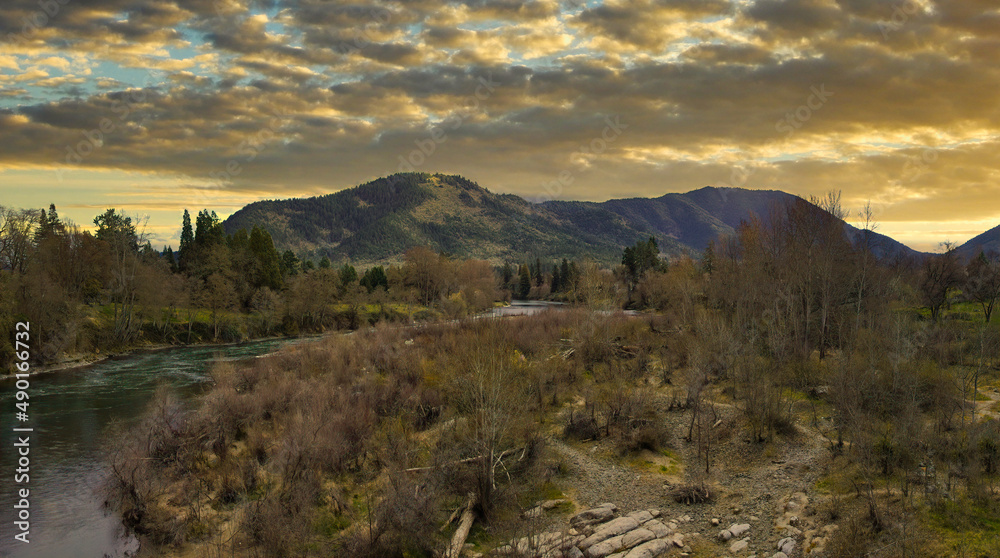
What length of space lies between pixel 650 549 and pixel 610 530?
1510 mm

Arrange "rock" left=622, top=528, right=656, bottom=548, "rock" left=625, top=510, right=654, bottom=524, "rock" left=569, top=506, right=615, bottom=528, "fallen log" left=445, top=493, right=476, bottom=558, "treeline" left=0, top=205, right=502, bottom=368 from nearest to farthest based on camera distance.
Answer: "rock" left=622, top=528, right=656, bottom=548 → "fallen log" left=445, top=493, right=476, bottom=558 → "rock" left=625, top=510, right=654, bottom=524 → "rock" left=569, top=506, right=615, bottom=528 → "treeline" left=0, top=205, right=502, bottom=368

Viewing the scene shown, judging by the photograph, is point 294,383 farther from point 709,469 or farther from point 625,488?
point 709,469

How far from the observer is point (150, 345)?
203 ft

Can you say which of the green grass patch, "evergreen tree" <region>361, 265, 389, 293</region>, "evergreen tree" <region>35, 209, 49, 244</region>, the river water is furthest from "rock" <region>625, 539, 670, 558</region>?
"evergreen tree" <region>361, 265, 389, 293</region>

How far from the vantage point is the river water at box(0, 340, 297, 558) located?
16.6 meters

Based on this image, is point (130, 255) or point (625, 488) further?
point (130, 255)

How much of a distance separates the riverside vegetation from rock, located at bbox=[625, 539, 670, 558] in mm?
129

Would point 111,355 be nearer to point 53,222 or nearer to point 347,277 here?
point 53,222

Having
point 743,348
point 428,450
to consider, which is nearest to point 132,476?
point 428,450

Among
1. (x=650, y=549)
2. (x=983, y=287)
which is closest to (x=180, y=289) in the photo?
(x=650, y=549)

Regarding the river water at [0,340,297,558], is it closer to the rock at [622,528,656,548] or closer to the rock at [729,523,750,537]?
the rock at [622,528,656,548]

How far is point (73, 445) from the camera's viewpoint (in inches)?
990

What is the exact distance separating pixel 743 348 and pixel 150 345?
64991 mm

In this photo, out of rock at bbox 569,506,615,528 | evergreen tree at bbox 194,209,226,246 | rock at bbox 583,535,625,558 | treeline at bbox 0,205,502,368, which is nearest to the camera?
rock at bbox 583,535,625,558
